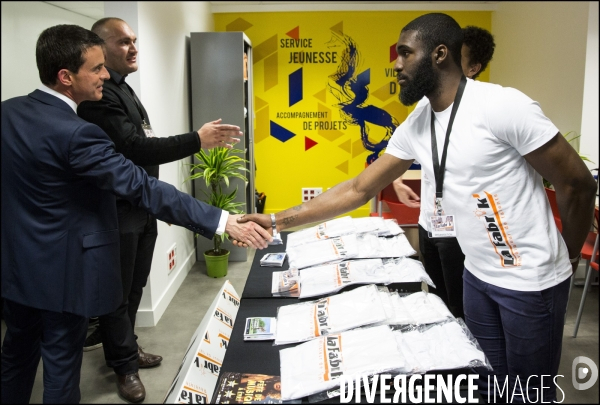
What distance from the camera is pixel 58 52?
1.57 m

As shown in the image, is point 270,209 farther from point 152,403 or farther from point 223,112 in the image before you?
point 152,403

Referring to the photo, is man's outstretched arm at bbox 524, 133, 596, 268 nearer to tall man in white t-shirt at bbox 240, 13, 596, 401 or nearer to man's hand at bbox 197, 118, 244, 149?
tall man in white t-shirt at bbox 240, 13, 596, 401

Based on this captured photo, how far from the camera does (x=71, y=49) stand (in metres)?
1.59

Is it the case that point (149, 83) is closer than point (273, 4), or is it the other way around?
point (149, 83)

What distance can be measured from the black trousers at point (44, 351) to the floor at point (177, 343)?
0.12 m

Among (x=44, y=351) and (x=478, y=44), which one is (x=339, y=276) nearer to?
(x=44, y=351)

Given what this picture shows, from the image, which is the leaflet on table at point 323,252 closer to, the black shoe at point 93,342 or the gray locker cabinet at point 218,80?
the black shoe at point 93,342

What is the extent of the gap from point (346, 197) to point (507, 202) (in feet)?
2.30

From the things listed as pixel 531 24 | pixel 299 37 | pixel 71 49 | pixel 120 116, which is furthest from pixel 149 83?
pixel 531 24

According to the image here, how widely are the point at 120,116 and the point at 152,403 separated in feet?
4.31

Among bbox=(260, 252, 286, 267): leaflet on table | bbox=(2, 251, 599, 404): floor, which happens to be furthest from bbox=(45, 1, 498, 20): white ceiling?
bbox=(260, 252, 286, 267): leaflet on table

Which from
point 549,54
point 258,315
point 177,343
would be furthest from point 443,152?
point 549,54

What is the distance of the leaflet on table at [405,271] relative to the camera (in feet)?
5.81

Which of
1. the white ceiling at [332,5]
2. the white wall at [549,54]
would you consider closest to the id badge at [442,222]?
the white wall at [549,54]
